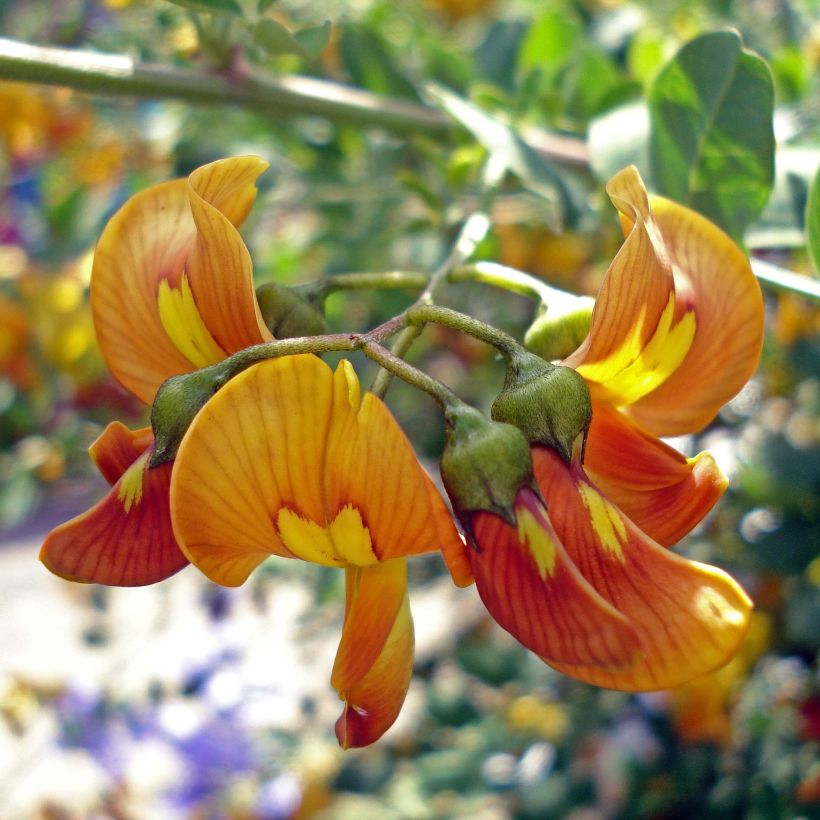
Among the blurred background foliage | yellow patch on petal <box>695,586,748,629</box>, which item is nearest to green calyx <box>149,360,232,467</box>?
yellow patch on petal <box>695,586,748,629</box>

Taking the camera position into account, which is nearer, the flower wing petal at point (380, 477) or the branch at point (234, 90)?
the flower wing petal at point (380, 477)

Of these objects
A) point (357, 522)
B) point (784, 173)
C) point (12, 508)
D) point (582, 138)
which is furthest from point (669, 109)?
point (12, 508)

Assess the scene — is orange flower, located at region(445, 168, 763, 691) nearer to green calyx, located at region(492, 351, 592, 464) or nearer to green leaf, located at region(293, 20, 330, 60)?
green calyx, located at region(492, 351, 592, 464)

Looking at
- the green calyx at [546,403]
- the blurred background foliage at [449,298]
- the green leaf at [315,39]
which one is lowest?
the blurred background foliage at [449,298]

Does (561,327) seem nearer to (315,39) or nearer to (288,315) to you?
(288,315)

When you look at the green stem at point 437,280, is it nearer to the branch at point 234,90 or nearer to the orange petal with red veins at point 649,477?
the orange petal with red veins at point 649,477

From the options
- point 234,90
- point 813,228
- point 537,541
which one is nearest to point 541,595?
point 537,541

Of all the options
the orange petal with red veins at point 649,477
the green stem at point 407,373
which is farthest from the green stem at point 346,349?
the orange petal with red veins at point 649,477
